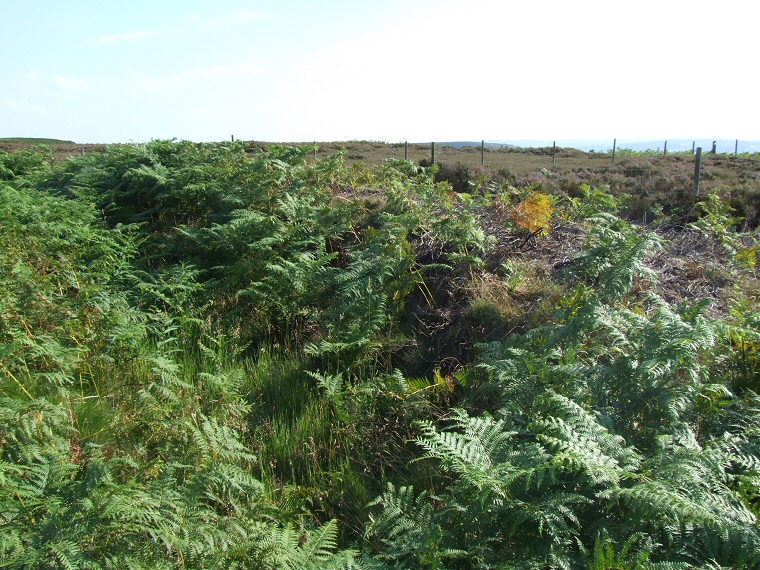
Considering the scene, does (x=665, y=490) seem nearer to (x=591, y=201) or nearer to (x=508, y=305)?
(x=508, y=305)

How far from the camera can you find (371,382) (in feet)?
15.9

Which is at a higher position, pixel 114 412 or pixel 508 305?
pixel 508 305

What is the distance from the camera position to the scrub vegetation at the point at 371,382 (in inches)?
103

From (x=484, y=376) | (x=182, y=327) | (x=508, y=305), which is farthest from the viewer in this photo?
(x=182, y=327)

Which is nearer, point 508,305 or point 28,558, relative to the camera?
point 28,558

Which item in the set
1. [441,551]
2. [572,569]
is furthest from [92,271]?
[572,569]

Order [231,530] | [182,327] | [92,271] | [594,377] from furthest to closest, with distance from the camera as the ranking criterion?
[92,271] → [182,327] → [594,377] → [231,530]

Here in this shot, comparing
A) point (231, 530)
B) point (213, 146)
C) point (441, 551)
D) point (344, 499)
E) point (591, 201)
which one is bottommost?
point (344, 499)

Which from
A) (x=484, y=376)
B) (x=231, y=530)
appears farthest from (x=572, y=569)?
(x=484, y=376)

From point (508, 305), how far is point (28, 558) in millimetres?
3930

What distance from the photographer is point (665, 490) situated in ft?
7.72

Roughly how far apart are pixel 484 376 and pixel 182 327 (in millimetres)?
3192

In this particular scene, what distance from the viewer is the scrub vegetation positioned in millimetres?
2615

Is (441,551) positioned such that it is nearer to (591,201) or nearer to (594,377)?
(594,377)
